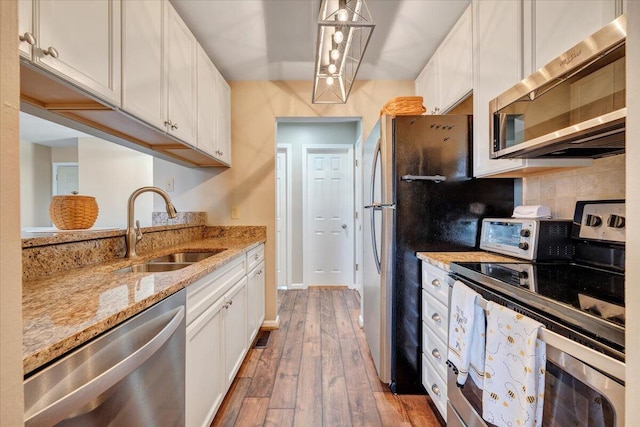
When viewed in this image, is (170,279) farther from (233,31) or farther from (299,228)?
(299,228)

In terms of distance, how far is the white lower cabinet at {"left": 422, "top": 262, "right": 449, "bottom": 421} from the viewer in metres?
1.41

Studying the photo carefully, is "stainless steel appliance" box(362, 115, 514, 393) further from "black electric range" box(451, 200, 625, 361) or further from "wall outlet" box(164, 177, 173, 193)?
"wall outlet" box(164, 177, 173, 193)

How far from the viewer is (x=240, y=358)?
1.88 m

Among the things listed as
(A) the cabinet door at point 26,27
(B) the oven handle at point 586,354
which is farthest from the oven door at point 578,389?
(A) the cabinet door at point 26,27

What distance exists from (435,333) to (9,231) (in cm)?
166

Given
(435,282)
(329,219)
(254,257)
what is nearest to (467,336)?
(435,282)

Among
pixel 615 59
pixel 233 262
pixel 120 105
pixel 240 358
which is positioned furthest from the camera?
pixel 240 358

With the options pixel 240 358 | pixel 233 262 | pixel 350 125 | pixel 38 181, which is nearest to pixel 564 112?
pixel 233 262

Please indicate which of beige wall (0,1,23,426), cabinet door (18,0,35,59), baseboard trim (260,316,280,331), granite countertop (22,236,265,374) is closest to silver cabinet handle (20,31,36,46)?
cabinet door (18,0,35,59)

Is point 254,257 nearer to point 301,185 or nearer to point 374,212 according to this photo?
point 374,212

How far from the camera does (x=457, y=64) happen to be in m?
1.89

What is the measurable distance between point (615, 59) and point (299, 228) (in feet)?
11.3

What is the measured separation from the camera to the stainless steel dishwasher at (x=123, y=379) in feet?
1.76

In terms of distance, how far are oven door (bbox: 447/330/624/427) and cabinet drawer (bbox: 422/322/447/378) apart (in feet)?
2.01
